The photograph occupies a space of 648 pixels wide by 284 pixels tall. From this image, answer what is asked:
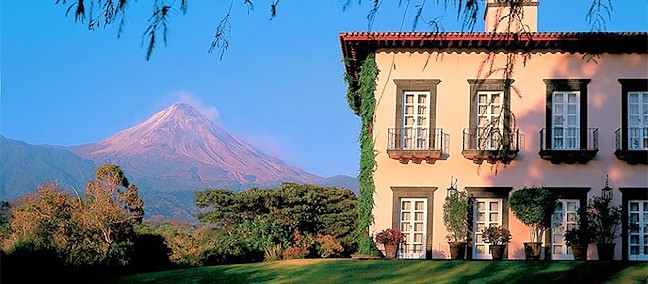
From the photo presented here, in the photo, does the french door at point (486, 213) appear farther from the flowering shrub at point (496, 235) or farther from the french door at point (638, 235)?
the french door at point (638, 235)

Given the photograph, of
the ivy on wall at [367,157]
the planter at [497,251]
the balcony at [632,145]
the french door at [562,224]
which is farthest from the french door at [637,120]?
the ivy on wall at [367,157]

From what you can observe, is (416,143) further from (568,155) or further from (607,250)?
(607,250)

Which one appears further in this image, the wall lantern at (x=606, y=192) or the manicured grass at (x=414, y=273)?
the wall lantern at (x=606, y=192)

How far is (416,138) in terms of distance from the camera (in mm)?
21594

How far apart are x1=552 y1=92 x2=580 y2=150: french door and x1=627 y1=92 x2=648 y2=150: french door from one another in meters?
1.28

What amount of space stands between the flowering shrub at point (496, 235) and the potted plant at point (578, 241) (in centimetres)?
142

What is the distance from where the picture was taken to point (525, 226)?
21312 millimetres

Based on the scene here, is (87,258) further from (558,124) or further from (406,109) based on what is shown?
(558,124)

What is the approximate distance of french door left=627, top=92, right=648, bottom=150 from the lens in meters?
21.6

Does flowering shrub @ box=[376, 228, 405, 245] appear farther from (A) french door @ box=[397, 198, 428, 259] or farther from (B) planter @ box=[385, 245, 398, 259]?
(A) french door @ box=[397, 198, 428, 259]

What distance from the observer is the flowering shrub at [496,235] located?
811 inches

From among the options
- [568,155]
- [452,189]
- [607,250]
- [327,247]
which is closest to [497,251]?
[452,189]

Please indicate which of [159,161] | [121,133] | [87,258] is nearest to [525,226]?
[87,258]

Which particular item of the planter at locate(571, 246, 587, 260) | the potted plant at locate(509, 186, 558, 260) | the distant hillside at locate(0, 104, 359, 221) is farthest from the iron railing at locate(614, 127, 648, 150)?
the distant hillside at locate(0, 104, 359, 221)
